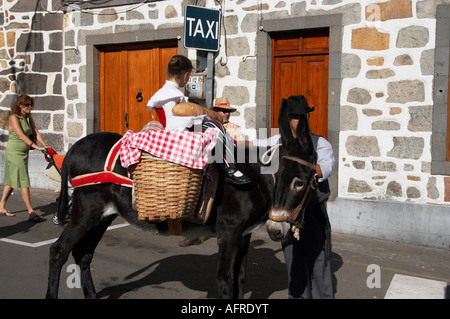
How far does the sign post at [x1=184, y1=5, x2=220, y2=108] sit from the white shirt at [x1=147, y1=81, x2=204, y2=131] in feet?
12.3

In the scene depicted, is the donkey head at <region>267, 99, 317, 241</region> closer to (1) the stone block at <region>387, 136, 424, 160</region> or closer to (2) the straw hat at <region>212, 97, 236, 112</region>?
(2) the straw hat at <region>212, 97, 236, 112</region>

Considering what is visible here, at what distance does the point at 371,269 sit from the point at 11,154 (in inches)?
243

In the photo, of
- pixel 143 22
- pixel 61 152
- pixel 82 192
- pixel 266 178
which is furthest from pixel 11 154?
pixel 266 178

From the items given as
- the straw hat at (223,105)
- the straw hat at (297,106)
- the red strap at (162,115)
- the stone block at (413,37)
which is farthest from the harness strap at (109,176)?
the stone block at (413,37)

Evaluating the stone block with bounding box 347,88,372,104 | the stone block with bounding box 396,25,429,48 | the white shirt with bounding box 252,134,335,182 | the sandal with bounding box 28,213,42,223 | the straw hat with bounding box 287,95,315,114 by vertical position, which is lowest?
the sandal with bounding box 28,213,42,223

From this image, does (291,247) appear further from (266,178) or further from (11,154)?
(11,154)

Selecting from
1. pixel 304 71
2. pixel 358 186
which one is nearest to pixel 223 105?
pixel 304 71

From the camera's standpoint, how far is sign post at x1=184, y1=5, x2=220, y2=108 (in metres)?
7.85

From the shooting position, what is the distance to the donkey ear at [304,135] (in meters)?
3.59

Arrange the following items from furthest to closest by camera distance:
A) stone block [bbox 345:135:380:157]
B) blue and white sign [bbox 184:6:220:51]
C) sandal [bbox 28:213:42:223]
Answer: sandal [bbox 28:213:42:223] → blue and white sign [bbox 184:6:220:51] → stone block [bbox 345:135:380:157]

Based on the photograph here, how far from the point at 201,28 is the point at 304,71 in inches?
77.6

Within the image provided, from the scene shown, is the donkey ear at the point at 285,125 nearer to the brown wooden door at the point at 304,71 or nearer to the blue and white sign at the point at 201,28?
the blue and white sign at the point at 201,28

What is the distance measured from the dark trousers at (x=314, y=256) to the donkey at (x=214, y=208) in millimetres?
436

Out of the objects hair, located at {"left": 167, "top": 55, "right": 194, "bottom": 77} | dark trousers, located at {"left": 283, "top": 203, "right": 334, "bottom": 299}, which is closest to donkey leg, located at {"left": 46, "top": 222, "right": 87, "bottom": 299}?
hair, located at {"left": 167, "top": 55, "right": 194, "bottom": 77}
